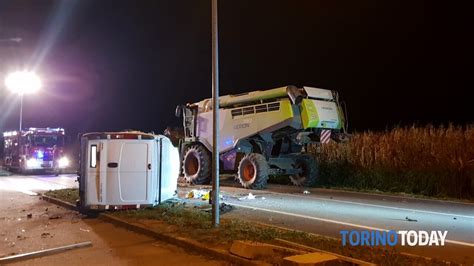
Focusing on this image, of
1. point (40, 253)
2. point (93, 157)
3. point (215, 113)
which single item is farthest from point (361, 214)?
point (40, 253)

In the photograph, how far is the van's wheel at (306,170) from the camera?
834 inches

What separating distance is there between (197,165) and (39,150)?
16812mm

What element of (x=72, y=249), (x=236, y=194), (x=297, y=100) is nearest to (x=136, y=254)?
(x=72, y=249)

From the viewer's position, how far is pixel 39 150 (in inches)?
1369

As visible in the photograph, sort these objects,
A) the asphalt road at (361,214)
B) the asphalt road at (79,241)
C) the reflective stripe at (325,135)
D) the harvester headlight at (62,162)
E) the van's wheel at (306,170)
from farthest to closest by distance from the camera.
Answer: the harvester headlight at (62,162)
the van's wheel at (306,170)
the reflective stripe at (325,135)
the asphalt road at (361,214)
the asphalt road at (79,241)

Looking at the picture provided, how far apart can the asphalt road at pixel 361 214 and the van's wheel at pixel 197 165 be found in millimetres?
3576

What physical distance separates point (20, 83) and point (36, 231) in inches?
1134

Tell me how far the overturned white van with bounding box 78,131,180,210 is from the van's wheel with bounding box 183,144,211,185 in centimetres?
920

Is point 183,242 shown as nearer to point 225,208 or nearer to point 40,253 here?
point 40,253

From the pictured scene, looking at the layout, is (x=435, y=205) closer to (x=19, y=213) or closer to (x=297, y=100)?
(x=297, y=100)

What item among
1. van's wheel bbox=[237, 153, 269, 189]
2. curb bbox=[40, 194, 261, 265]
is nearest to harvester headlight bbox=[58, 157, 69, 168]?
van's wheel bbox=[237, 153, 269, 189]

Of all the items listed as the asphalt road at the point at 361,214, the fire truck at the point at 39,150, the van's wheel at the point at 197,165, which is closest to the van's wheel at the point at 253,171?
the asphalt road at the point at 361,214

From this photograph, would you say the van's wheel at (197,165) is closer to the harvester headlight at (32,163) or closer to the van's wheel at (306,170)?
the van's wheel at (306,170)

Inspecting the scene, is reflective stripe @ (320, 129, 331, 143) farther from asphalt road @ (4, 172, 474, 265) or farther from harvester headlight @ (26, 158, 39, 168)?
harvester headlight @ (26, 158, 39, 168)
